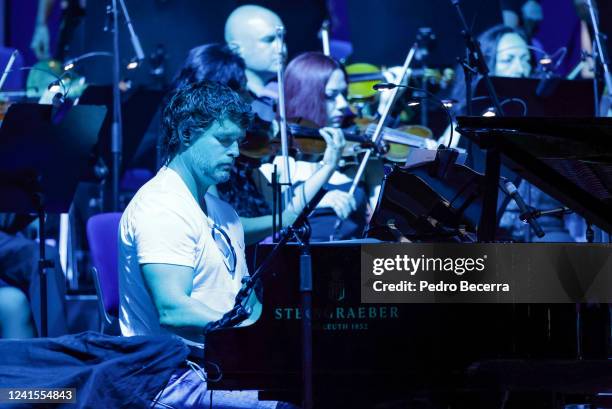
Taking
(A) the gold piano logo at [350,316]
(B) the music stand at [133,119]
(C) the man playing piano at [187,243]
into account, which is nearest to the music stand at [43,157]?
(C) the man playing piano at [187,243]

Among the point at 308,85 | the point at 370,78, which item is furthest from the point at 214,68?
the point at 370,78

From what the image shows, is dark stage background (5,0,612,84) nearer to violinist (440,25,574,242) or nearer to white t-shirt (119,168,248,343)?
violinist (440,25,574,242)

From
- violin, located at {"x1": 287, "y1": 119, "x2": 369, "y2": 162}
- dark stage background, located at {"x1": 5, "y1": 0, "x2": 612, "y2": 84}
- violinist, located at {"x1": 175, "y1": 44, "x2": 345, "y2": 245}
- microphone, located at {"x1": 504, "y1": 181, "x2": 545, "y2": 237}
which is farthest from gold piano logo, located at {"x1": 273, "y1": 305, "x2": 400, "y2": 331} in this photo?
dark stage background, located at {"x1": 5, "y1": 0, "x2": 612, "y2": 84}

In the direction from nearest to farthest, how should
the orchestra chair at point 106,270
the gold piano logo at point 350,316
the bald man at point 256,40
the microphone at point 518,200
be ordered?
the gold piano logo at point 350,316 < the microphone at point 518,200 < the orchestra chair at point 106,270 < the bald man at point 256,40

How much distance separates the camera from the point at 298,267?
2.57 m

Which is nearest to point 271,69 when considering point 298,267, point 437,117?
point 437,117

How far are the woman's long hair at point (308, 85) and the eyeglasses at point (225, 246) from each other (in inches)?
92.0

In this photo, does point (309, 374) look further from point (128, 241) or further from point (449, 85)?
point (449, 85)

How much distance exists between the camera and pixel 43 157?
4176 millimetres

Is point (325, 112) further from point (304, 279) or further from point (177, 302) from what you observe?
point (304, 279)

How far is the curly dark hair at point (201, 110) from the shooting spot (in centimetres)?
303

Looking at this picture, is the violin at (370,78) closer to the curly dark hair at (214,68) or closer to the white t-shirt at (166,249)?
the curly dark hair at (214,68)

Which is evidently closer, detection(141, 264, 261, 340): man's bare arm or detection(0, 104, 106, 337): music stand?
detection(141, 264, 261, 340): man's bare arm

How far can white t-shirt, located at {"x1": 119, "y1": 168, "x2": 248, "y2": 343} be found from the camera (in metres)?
2.82
